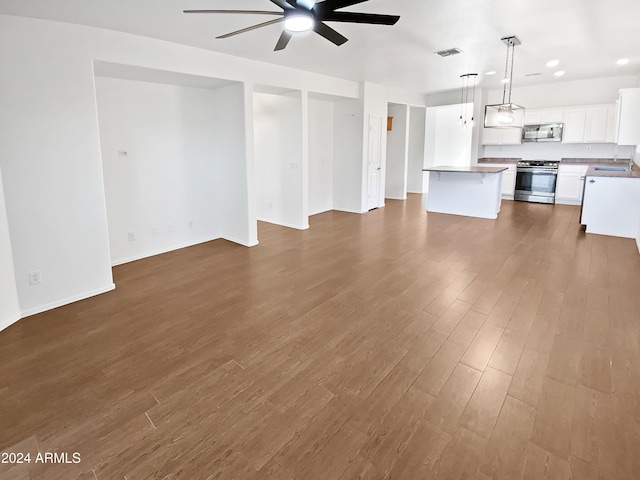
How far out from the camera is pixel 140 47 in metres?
3.86

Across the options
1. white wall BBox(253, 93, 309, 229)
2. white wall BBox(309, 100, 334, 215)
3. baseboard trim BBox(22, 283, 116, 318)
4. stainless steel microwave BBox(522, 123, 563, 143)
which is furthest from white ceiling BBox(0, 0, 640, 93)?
baseboard trim BBox(22, 283, 116, 318)

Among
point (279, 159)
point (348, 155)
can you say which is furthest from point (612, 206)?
point (279, 159)

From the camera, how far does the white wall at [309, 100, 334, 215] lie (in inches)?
289

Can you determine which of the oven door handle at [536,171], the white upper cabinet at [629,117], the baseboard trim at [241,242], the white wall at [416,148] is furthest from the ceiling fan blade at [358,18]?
the white wall at [416,148]

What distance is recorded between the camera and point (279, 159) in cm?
663

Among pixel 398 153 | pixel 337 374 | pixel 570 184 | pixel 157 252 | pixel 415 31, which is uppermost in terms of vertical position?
pixel 415 31

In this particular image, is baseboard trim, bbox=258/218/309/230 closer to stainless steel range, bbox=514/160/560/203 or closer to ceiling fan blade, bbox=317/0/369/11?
ceiling fan blade, bbox=317/0/369/11

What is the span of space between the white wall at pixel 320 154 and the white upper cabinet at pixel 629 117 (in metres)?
4.87

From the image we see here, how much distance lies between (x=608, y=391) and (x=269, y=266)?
3389mm

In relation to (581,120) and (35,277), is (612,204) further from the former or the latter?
(35,277)

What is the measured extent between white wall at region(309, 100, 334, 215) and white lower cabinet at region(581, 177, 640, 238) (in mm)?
4563

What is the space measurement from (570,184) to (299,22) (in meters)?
7.63

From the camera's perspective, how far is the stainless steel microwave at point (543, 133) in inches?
314

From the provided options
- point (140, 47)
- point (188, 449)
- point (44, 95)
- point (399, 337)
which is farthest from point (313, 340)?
point (140, 47)
